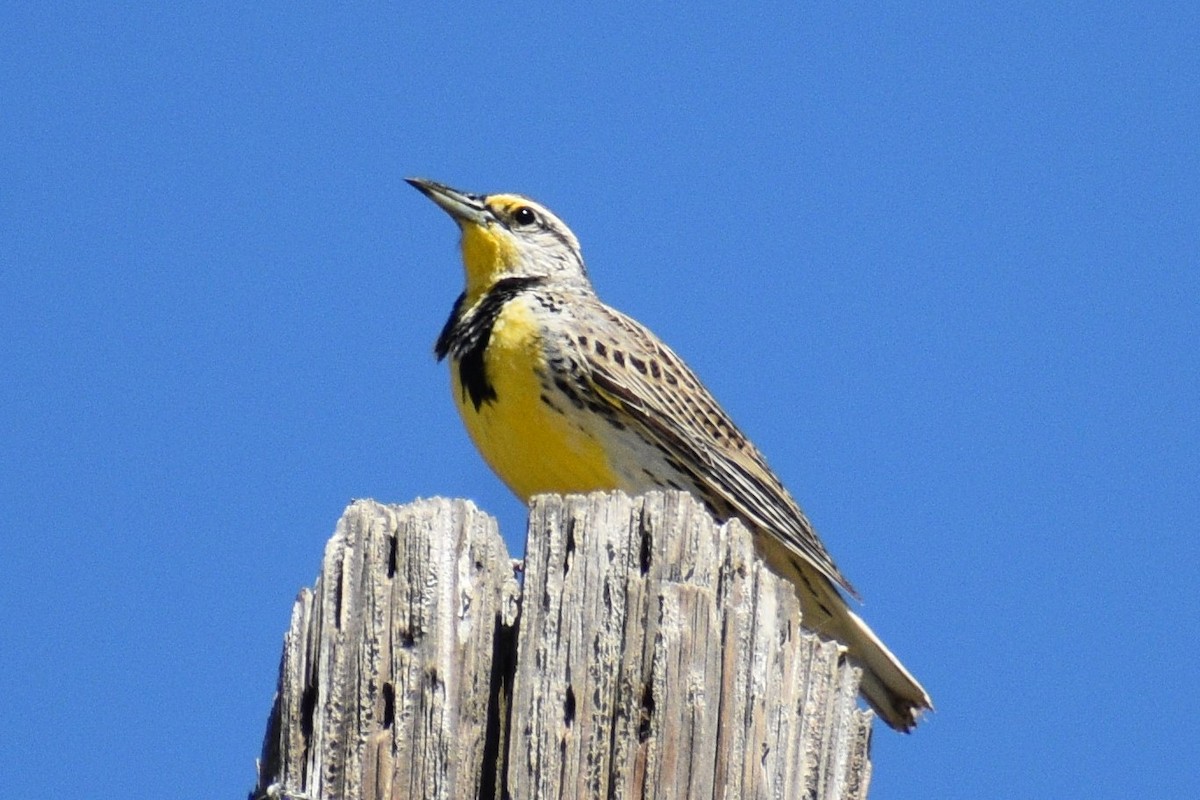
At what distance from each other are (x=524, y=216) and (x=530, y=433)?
168cm

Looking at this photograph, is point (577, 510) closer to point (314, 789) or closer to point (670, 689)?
point (670, 689)

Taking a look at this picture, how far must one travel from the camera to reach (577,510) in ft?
13.3

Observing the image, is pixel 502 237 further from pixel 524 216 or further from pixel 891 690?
pixel 891 690

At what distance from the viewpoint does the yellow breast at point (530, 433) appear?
21.7ft

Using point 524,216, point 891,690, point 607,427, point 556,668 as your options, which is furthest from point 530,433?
point 556,668

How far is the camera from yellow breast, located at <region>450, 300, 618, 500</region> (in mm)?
6605

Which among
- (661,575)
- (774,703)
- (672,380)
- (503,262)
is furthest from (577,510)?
(503,262)

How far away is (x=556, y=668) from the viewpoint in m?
3.88

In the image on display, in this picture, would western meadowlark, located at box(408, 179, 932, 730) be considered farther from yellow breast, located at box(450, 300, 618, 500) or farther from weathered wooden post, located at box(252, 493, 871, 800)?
weathered wooden post, located at box(252, 493, 871, 800)

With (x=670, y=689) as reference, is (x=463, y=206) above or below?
above

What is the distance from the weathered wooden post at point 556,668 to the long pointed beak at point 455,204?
3.93m

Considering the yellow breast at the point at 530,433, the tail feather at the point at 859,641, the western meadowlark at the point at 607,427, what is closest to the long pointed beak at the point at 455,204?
the western meadowlark at the point at 607,427

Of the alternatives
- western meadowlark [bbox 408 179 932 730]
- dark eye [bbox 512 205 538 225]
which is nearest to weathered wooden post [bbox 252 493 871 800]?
western meadowlark [bbox 408 179 932 730]

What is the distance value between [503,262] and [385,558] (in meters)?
3.93
